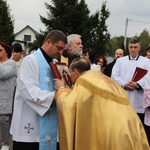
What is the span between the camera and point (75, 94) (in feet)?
10.5

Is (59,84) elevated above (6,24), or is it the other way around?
(6,24)

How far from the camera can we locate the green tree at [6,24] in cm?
2775

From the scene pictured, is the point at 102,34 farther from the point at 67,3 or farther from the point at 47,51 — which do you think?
the point at 47,51

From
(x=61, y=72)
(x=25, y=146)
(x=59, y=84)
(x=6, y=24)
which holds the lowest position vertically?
(x=25, y=146)

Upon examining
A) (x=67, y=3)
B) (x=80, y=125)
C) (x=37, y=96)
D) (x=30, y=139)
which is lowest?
(x=30, y=139)

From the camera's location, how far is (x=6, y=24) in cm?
2867

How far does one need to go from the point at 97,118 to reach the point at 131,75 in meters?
3.21

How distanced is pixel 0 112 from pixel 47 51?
7.25 feet

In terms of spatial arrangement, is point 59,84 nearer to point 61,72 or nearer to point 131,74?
point 61,72

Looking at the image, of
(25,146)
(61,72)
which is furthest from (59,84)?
(25,146)

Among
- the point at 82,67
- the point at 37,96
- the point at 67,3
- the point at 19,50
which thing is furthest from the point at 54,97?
the point at 67,3

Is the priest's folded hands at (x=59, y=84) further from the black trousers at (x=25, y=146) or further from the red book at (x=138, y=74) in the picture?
the red book at (x=138, y=74)

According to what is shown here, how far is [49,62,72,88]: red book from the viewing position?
3.53 metres

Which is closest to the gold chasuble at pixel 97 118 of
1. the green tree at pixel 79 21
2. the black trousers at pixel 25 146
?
the black trousers at pixel 25 146
